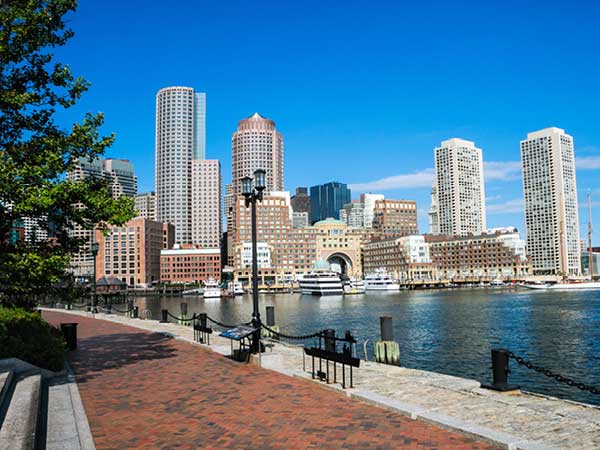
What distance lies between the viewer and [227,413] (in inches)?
460

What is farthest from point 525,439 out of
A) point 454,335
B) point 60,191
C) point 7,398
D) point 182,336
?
point 454,335

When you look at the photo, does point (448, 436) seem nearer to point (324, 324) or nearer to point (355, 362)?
point (355, 362)

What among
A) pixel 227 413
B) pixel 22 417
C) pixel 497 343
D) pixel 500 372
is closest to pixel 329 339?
pixel 500 372

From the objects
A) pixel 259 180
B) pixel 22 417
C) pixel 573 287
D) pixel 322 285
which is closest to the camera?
pixel 22 417

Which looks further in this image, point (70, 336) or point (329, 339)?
point (70, 336)

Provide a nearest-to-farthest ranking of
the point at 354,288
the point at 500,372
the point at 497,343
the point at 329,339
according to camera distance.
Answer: the point at 500,372
the point at 329,339
the point at 497,343
the point at 354,288

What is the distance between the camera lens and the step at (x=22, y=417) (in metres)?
8.20

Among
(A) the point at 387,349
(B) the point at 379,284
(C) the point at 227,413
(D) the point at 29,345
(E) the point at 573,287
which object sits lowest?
(E) the point at 573,287

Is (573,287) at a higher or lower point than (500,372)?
lower

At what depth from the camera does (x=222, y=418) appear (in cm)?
1128

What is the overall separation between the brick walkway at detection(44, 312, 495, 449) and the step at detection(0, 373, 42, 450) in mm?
1219

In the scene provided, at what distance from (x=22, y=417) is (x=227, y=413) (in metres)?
4.10

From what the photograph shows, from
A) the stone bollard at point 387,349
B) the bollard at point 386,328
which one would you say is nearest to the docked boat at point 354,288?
the bollard at point 386,328

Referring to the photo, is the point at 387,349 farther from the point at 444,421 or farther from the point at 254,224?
the point at 444,421
